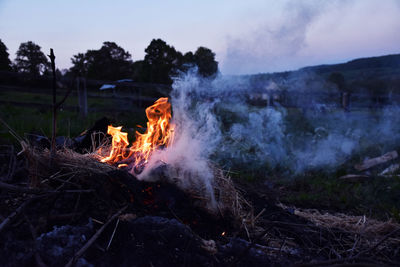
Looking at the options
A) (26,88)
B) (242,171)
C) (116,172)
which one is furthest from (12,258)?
(26,88)

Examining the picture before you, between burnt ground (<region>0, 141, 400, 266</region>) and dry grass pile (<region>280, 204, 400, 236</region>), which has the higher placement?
burnt ground (<region>0, 141, 400, 266</region>)

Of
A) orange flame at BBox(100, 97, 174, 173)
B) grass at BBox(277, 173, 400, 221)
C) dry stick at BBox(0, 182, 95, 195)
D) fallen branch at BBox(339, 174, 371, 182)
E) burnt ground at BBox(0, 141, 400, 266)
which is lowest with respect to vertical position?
grass at BBox(277, 173, 400, 221)

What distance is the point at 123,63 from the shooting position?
3050 cm

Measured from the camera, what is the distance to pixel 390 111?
38.3 ft

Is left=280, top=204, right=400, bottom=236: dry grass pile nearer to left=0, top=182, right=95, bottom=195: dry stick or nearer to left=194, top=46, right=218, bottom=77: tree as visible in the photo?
left=0, top=182, right=95, bottom=195: dry stick

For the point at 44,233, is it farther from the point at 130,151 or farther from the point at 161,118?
the point at 161,118

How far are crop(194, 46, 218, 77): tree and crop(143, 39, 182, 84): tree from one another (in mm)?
1736

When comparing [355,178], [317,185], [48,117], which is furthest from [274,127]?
[48,117]

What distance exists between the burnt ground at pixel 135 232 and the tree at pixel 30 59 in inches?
39.1

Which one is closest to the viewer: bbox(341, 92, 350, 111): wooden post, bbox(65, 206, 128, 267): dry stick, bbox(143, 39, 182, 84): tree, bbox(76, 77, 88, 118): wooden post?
bbox(65, 206, 128, 267): dry stick

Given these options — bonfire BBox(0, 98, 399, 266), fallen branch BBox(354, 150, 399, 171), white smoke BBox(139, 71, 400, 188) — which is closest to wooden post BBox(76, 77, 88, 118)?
white smoke BBox(139, 71, 400, 188)

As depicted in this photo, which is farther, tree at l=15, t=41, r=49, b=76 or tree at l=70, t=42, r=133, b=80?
tree at l=70, t=42, r=133, b=80

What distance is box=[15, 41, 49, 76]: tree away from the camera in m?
2.88

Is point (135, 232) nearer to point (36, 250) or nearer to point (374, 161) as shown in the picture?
point (36, 250)
